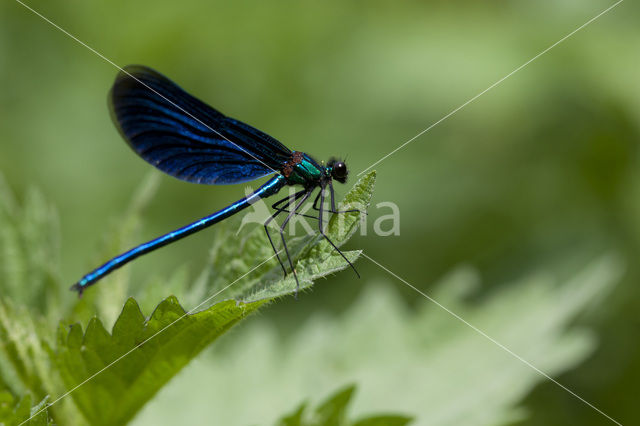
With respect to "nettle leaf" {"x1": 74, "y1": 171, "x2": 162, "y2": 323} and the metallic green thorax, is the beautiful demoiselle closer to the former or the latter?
the metallic green thorax

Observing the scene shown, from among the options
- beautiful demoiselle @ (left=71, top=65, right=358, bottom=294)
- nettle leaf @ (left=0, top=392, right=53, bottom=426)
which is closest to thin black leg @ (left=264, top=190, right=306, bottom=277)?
beautiful demoiselle @ (left=71, top=65, right=358, bottom=294)

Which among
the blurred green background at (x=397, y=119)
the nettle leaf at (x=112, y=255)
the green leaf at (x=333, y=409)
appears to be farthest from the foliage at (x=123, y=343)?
the blurred green background at (x=397, y=119)

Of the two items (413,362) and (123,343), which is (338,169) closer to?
(413,362)

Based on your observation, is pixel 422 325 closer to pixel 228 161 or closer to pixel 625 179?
pixel 228 161

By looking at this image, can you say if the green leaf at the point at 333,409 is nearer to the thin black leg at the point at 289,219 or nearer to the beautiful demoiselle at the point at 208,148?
the thin black leg at the point at 289,219

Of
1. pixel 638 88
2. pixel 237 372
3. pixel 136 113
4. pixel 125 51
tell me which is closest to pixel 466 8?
pixel 638 88
